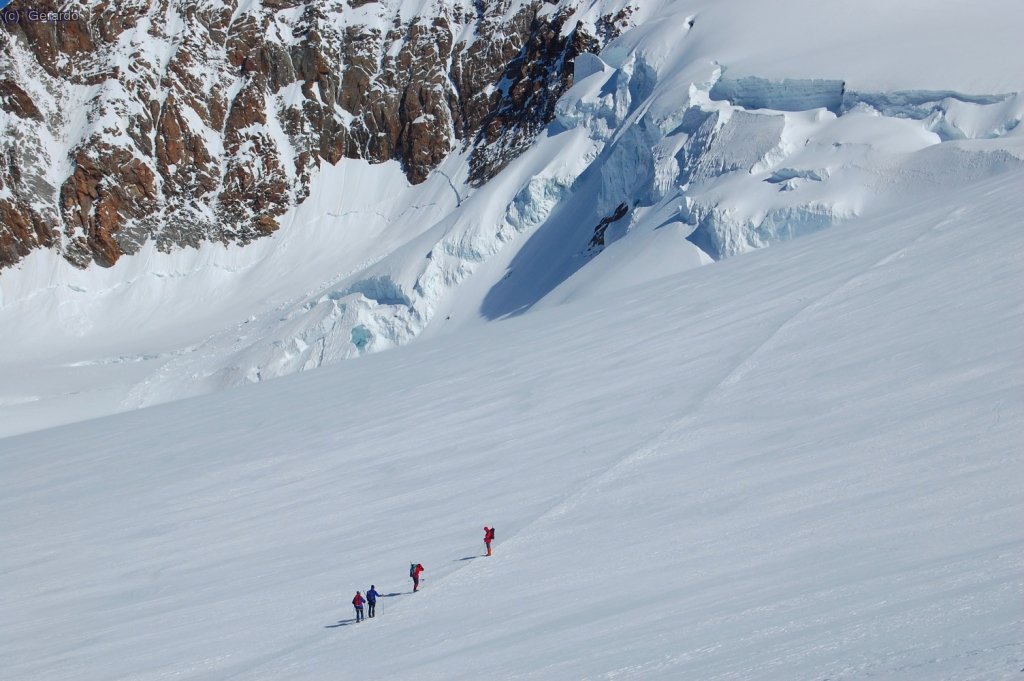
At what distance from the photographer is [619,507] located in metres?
11.0

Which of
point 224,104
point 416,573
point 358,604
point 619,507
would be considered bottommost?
point 358,604

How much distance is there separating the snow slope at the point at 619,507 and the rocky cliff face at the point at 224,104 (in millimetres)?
45325

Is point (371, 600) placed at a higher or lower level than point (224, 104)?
lower

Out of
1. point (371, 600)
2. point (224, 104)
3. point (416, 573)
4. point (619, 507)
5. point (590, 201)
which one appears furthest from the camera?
point (224, 104)

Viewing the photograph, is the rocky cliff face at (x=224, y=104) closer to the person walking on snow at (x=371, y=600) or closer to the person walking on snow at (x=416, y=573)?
the person walking on snow at (x=416, y=573)

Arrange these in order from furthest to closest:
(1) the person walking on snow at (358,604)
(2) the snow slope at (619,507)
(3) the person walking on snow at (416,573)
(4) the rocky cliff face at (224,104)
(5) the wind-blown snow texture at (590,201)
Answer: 1. (4) the rocky cliff face at (224,104)
2. (5) the wind-blown snow texture at (590,201)
3. (3) the person walking on snow at (416,573)
4. (1) the person walking on snow at (358,604)
5. (2) the snow slope at (619,507)

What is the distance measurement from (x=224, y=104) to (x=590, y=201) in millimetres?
33763

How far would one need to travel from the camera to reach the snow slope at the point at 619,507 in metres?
7.48

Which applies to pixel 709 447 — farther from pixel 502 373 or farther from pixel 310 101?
pixel 310 101

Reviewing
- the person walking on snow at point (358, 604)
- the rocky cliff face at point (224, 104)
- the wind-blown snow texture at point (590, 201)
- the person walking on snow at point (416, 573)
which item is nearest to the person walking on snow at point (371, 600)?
the person walking on snow at point (358, 604)

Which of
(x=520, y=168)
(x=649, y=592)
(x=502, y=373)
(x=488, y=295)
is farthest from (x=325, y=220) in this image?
(x=649, y=592)

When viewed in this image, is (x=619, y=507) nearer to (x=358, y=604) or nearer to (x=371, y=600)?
(x=371, y=600)

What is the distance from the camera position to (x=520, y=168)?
2002 inches

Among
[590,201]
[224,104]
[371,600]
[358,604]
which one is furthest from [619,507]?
[224,104]
